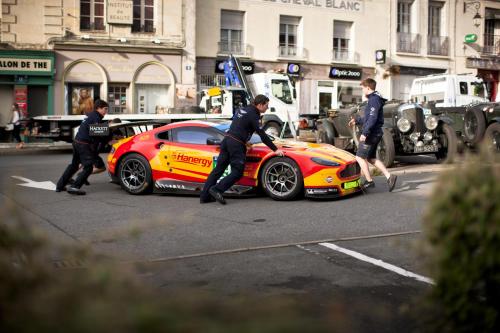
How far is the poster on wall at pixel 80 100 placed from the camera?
27.0 metres

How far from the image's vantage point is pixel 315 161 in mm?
9719

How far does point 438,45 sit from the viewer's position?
36062 mm

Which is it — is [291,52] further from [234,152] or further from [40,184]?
[234,152]

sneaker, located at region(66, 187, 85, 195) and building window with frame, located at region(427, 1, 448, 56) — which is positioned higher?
building window with frame, located at region(427, 1, 448, 56)

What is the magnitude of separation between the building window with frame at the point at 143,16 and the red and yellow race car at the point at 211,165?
18.4m

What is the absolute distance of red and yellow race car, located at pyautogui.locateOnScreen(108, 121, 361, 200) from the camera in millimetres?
9758

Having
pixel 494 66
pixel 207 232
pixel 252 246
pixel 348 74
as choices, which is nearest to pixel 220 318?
pixel 252 246

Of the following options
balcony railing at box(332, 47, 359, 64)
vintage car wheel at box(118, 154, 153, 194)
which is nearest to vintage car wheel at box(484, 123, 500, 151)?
vintage car wheel at box(118, 154, 153, 194)

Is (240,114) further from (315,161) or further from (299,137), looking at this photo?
(299,137)

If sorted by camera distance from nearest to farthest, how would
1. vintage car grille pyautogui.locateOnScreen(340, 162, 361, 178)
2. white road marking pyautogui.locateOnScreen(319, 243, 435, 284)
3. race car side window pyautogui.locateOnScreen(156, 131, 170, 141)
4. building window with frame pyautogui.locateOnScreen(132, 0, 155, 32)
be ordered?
1. white road marking pyautogui.locateOnScreen(319, 243, 435, 284)
2. vintage car grille pyautogui.locateOnScreen(340, 162, 361, 178)
3. race car side window pyautogui.locateOnScreen(156, 131, 170, 141)
4. building window with frame pyautogui.locateOnScreen(132, 0, 155, 32)

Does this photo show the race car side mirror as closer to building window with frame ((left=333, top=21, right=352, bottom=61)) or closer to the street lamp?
building window with frame ((left=333, top=21, right=352, bottom=61))

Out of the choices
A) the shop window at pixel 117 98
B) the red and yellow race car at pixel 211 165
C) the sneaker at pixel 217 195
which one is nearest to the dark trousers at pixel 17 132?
the shop window at pixel 117 98

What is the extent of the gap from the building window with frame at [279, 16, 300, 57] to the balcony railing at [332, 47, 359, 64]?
2381 mm

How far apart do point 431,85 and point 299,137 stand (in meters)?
5.04
